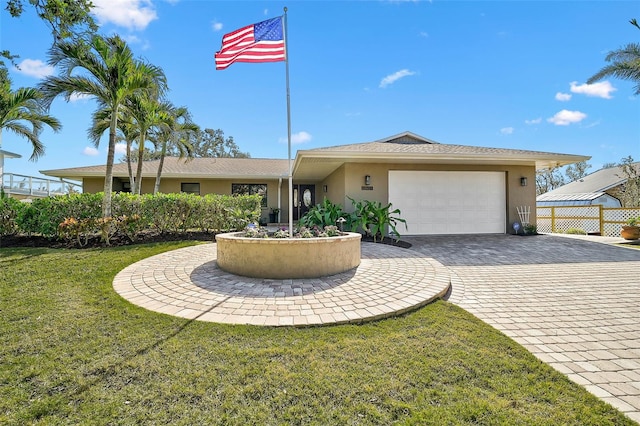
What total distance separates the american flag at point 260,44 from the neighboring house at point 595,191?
2297cm

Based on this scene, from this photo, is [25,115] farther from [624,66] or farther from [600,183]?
[600,183]

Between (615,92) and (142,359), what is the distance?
20.1 m

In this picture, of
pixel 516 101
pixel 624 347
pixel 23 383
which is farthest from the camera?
pixel 516 101

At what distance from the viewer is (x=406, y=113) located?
48.9 ft

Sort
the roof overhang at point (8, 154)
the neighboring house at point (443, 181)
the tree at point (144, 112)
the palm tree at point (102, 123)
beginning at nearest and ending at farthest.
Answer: the neighboring house at point (443, 181) → the tree at point (144, 112) → the palm tree at point (102, 123) → the roof overhang at point (8, 154)

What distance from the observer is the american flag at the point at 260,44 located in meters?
5.14

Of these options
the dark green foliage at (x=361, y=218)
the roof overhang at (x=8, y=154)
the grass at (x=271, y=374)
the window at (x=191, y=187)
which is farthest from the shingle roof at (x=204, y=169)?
the grass at (x=271, y=374)

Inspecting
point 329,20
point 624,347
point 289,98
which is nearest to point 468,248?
point 624,347

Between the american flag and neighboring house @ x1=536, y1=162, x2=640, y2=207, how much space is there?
Result: 22970 millimetres

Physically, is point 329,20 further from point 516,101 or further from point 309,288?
point 516,101

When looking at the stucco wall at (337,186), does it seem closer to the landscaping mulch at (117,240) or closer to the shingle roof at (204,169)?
the landscaping mulch at (117,240)

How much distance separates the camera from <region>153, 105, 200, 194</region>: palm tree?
11725 millimetres

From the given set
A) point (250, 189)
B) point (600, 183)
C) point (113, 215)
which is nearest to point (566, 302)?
point (113, 215)

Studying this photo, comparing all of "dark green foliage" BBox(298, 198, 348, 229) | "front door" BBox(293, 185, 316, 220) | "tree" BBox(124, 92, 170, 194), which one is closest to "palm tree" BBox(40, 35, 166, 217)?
"tree" BBox(124, 92, 170, 194)
